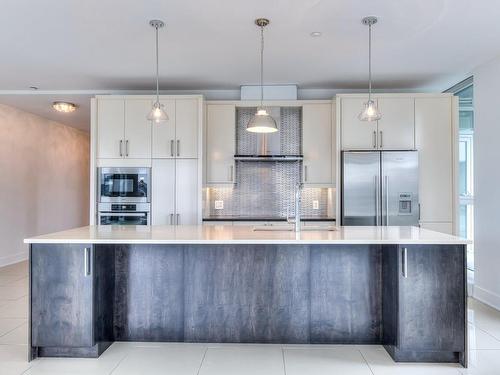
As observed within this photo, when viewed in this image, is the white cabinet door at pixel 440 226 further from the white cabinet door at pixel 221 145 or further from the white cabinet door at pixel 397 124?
the white cabinet door at pixel 221 145

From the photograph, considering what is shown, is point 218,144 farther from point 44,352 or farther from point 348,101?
point 44,352

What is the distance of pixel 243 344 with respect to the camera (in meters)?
3.02

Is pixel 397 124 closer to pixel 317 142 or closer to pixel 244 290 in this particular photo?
pixel 317 142

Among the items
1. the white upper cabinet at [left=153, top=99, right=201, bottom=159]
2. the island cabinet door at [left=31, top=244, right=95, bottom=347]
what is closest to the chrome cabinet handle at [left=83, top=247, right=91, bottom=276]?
the island cabinet door at [left=31, top=244, right=95, bottom=347]

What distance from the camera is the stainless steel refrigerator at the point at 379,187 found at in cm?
466

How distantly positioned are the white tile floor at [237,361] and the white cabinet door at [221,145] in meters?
2.53

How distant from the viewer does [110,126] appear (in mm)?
4988

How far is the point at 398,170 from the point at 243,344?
2877 mm

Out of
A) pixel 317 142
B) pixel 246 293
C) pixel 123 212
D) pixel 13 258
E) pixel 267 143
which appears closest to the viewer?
pixel 246 293

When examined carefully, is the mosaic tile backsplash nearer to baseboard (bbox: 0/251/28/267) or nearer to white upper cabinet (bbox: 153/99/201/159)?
white upper cabinet (bbox: 153/99/201/159)

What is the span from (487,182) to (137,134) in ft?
13.6

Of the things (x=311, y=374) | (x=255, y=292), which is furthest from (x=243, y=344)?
(x=311, y=374)

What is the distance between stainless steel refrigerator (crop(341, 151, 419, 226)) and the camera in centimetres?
466

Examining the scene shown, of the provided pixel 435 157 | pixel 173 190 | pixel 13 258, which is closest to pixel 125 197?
pixel 173 190
